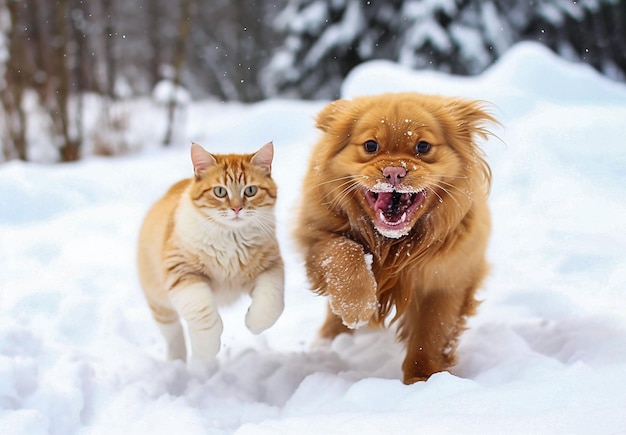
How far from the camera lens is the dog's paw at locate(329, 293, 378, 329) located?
2641 mm

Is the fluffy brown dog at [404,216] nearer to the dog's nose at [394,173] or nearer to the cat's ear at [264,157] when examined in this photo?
the dog's nose at [394,173]

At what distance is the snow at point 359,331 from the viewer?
2.24 meters

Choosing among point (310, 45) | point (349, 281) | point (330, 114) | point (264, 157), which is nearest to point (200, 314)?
point (349, 281)

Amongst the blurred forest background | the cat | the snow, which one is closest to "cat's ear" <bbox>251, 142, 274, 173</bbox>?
the cat

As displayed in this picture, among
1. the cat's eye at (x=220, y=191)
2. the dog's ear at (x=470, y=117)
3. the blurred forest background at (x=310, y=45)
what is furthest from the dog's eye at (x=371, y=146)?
the blurred forest background at (x=310, y=45)

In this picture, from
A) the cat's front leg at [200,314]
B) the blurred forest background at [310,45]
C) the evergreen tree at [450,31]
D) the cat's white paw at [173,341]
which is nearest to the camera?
the cat's front leg at [200,314]

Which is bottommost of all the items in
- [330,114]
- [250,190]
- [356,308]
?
[356,308]

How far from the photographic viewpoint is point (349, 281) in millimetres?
2664

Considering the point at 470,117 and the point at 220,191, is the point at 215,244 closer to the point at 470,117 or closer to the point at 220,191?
the point at 220,191

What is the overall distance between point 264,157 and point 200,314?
29.5 inches

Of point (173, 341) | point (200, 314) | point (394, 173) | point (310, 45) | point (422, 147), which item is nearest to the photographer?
point (394, 173)

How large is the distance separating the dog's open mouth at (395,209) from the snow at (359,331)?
61 centimetres

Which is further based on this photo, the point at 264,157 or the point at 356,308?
the point at 264,157

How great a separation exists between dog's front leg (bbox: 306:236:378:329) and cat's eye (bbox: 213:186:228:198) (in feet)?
1.67
